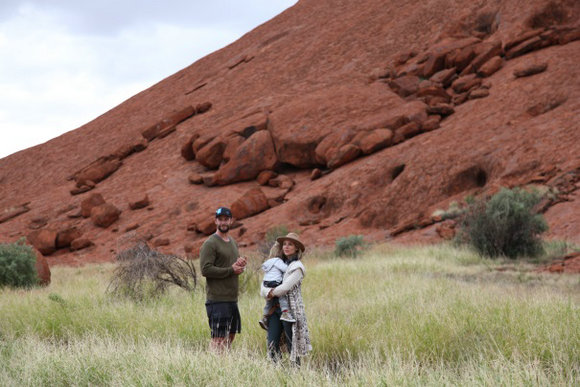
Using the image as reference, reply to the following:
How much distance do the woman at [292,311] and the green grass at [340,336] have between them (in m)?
0.25

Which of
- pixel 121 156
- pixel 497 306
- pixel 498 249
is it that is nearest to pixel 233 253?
pixel 497 306

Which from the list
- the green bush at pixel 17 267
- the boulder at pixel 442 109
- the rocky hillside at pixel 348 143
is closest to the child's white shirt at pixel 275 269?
the green bush at pixel 17 267

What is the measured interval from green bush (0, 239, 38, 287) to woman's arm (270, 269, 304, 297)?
10582 mm

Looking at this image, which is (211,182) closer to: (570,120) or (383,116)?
(383,116)

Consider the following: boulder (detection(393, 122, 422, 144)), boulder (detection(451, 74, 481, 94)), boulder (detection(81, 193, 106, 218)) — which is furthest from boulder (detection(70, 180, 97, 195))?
boulder (detection(451, 74, 481, 94))

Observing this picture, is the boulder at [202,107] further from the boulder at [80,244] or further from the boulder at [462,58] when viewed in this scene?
the boulder at [462,58]

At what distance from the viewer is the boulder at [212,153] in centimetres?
2850

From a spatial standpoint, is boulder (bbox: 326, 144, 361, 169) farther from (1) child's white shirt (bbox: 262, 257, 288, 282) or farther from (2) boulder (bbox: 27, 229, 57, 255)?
(1) child's white shirt (bbox: 262, 257, 288, 282)

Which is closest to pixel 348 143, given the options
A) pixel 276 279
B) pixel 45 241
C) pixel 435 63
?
pixel 435 63

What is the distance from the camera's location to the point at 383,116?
85.1 ft

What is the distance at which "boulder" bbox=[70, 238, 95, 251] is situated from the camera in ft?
82.5

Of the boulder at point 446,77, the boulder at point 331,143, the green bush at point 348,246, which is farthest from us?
the boulder at point 446,77

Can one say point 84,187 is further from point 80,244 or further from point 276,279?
point 276,279

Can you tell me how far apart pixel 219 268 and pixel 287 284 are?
80 centimetres
